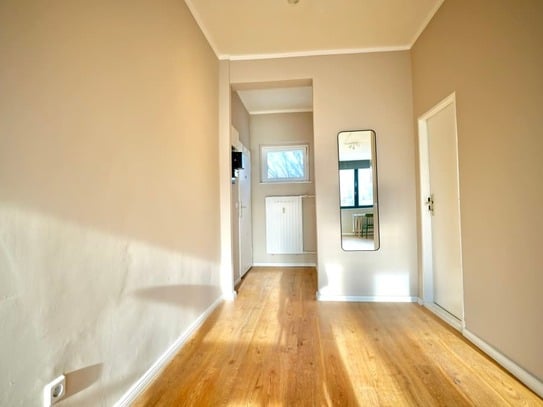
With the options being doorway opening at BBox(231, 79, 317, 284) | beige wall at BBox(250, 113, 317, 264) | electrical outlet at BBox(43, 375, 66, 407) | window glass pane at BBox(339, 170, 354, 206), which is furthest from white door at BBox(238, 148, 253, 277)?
electrical outlet at BBox(43, 375, 66, 407)

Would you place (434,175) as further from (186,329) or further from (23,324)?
(23,324)

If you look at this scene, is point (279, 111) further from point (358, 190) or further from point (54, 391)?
point (54, 391)

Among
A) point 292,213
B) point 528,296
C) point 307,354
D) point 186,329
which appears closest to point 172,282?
point 186,329

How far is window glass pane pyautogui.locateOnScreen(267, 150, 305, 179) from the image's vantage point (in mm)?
4691

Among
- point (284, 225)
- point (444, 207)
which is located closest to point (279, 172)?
point (284, 225)

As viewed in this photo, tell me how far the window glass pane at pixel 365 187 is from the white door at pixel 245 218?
1.61 metres

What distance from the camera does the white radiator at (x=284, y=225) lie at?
457 centimetres

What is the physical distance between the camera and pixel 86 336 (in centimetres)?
114

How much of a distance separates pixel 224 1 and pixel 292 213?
9.88ft

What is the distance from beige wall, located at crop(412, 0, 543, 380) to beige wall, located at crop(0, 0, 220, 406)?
205 centimetres

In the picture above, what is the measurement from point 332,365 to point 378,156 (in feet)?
6.82

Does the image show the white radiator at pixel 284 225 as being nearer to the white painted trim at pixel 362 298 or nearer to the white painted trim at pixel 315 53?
the white painted trim at pixel 362 298

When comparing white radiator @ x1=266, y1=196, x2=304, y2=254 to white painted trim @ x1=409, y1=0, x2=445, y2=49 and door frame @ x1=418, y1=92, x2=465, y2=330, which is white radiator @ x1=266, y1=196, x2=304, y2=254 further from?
white painted trim @ x1=409, y1=0, x2=445, y2=49

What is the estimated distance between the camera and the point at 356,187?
9.83 ft
